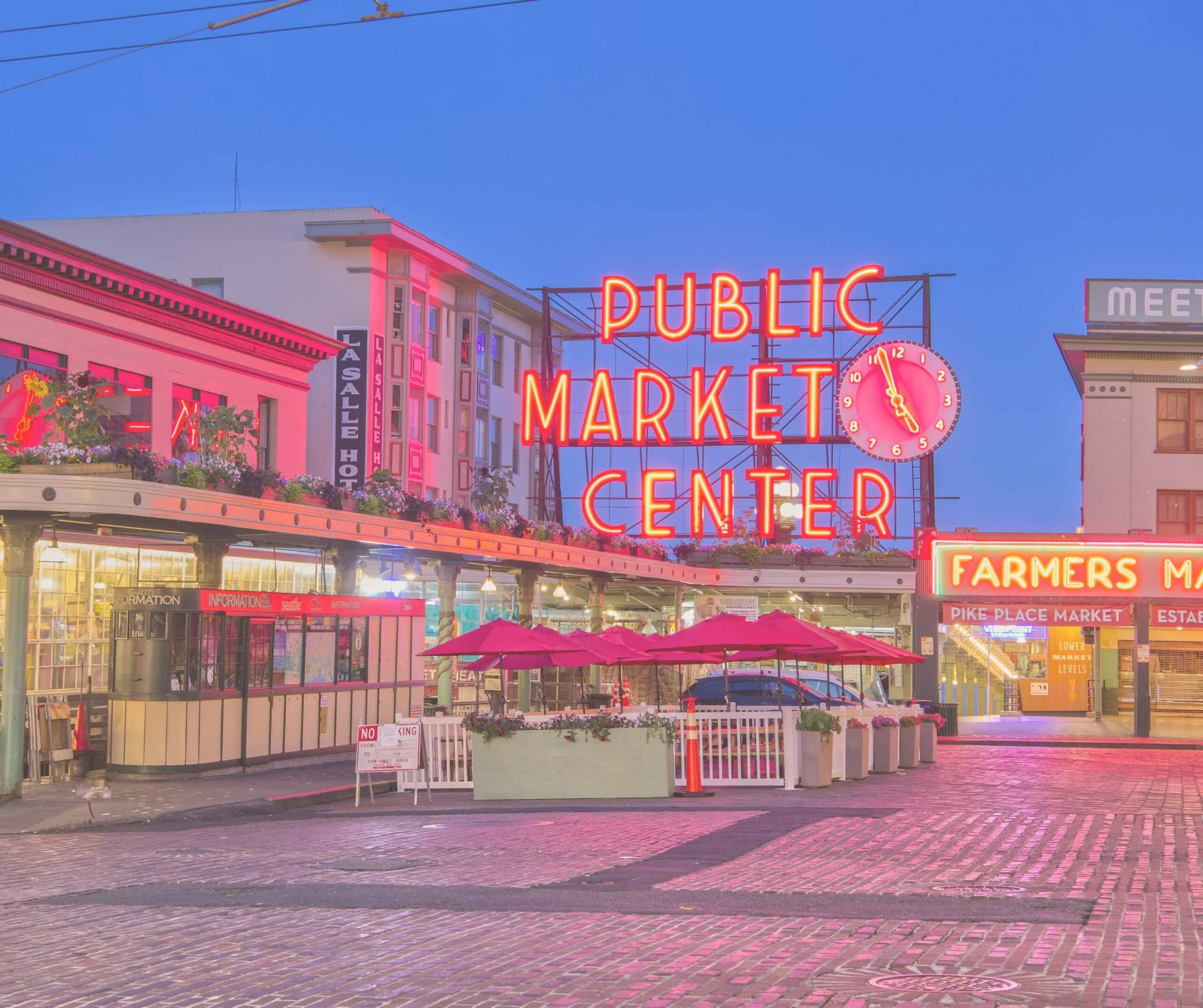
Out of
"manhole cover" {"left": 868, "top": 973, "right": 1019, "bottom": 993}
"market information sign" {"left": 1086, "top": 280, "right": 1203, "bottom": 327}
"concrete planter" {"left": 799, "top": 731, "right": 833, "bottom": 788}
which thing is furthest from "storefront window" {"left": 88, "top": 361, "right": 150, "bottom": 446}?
"market information sign" {"left": 1086, "top": 280, "right": 1203, "bottom": 327}

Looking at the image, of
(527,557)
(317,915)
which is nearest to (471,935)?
(317,915)

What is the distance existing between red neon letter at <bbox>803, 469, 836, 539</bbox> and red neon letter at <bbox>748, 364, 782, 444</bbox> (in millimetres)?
1658

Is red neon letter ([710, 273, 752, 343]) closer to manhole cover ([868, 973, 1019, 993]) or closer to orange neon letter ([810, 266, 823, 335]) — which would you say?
orange neon letter ([810, 266, 823, 335])

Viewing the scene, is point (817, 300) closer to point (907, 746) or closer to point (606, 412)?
point (606, 412)

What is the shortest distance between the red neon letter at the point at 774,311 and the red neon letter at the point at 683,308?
2.47 m

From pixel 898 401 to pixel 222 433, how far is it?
28767 mm

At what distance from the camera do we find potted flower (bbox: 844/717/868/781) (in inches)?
1007

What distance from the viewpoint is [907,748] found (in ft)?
93.7

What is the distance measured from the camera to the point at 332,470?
48438 mm

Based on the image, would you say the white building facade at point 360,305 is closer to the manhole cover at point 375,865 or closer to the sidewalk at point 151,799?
the sidewalk at point 151,799

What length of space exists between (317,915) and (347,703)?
16934 mm

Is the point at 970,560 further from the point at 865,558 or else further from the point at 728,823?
the point at 728,823

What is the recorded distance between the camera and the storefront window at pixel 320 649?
2709 centimetres

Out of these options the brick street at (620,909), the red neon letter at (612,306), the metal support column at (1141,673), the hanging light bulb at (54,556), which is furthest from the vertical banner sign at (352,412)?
the brick street at (620,909)
